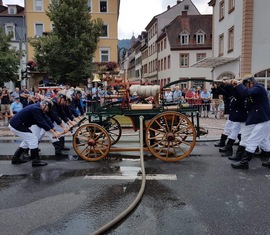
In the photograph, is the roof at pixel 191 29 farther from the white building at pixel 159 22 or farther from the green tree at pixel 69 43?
the green tree at pixel 69 43

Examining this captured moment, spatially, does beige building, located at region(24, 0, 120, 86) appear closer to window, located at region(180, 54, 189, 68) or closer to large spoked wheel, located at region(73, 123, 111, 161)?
window, located at region(180, 54, 189, 68)

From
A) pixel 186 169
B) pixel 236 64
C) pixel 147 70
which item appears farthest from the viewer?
pixel 147 70

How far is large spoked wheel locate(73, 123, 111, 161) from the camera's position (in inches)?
283

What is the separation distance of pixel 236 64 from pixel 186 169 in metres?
17.2

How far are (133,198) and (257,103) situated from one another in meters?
3.23

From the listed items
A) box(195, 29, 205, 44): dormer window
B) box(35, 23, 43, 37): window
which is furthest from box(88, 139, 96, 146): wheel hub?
box(195, 29, 205, 44): dormer window

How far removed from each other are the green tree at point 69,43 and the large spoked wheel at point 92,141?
16.9 meters

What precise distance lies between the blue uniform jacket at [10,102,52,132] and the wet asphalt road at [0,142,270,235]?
0.84m

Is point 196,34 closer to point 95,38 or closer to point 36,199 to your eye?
point 95,38

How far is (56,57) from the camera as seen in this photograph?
23.6 metres

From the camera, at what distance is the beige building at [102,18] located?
35688 millimetres

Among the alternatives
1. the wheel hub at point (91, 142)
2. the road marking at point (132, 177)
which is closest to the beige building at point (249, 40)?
the wheel hub at point (91, 142)

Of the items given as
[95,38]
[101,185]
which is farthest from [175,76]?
[101,185]

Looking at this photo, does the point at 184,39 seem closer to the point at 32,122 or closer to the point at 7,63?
the point at 7,63
